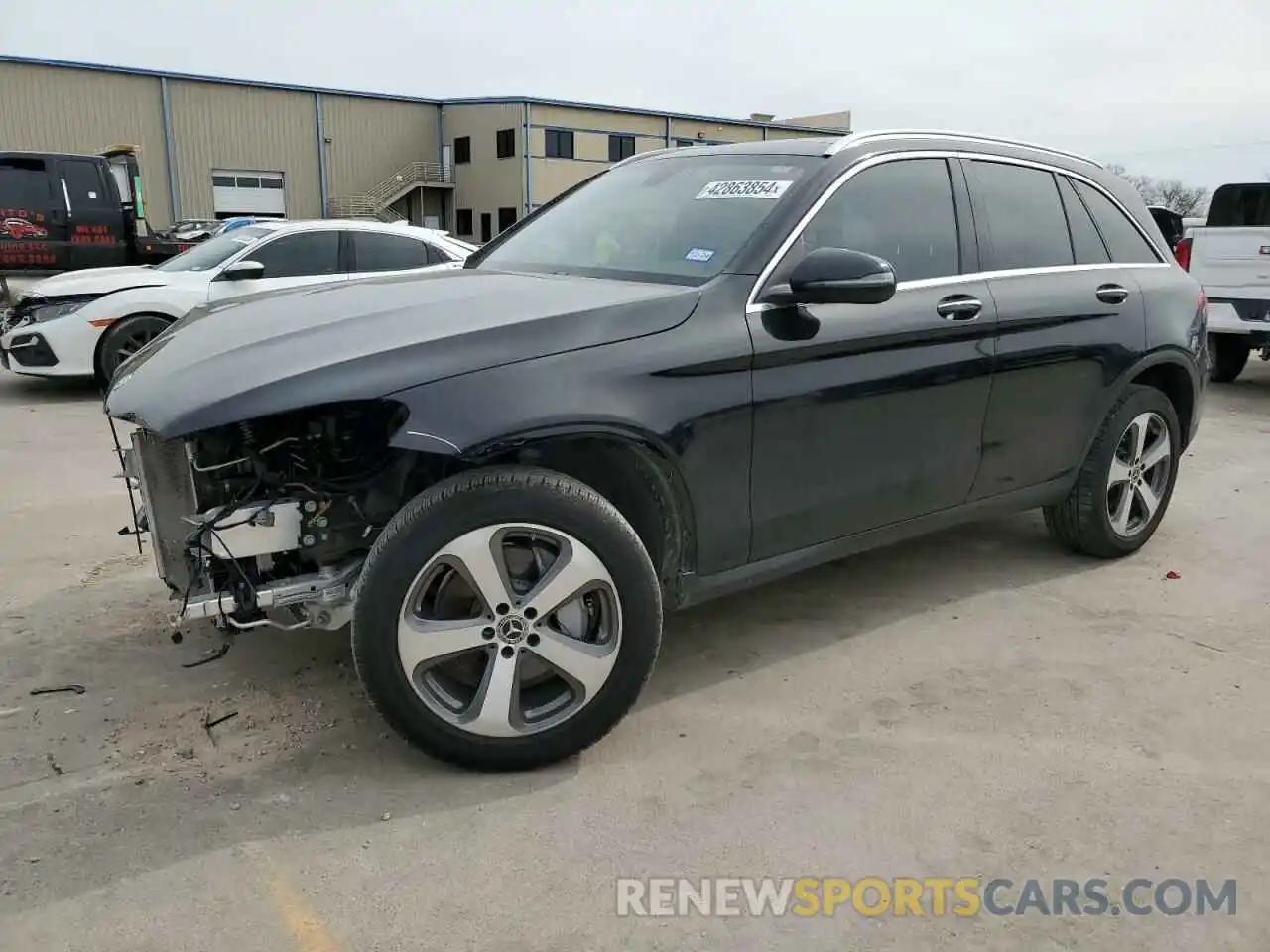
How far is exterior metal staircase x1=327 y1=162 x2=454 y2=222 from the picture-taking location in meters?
41.7

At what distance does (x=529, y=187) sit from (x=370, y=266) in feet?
113

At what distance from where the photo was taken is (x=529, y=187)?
42.0 metres

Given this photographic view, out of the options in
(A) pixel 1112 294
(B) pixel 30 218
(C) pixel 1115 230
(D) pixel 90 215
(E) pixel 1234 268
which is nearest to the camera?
(A) pixel 1112 294

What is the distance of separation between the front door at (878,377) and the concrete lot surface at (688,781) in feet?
1.98

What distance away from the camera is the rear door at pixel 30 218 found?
12.1 meters

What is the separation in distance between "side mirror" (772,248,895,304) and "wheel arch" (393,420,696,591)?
2.14 feet

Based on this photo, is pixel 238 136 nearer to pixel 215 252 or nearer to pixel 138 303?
pixel 215 252

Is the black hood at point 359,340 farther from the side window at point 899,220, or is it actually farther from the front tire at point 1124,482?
the front tire at point 1124,482

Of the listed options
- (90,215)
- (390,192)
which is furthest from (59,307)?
(390,192)

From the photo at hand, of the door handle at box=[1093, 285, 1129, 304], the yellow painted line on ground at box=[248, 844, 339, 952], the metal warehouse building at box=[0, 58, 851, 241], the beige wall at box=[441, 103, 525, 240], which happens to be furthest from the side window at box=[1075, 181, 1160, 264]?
the beige wall at box=[441, 103, 525, 240]

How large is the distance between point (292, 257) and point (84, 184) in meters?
5.69

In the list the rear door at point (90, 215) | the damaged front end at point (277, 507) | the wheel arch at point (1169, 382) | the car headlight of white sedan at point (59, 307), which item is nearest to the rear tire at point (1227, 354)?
the wheel arch at point (1169, 382)

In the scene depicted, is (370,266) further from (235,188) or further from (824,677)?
(235,188)

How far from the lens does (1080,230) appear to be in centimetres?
445
